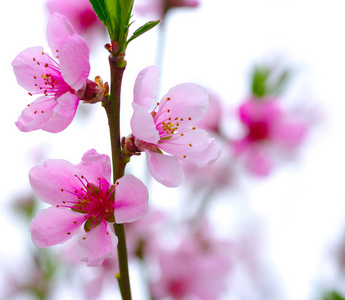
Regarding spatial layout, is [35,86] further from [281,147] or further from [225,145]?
[281,147]

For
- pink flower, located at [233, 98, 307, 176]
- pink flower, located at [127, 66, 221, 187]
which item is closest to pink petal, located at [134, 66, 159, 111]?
pink flower, located at [127, 66, 221, 187]

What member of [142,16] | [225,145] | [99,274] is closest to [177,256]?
[99,274]

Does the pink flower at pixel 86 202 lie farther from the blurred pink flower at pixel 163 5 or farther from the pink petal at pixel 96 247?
the blurred pink flower at pixel 163 5

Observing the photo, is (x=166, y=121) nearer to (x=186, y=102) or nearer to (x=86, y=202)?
(x=186, y=102)

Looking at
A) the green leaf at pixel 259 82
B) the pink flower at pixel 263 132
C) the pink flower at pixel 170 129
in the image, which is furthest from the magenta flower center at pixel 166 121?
the green leaf at pixel 259 82

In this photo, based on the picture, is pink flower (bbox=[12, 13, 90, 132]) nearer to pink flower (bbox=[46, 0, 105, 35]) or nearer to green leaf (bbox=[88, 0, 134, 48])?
green leaf (bbox=[88, 0, 134, 48])

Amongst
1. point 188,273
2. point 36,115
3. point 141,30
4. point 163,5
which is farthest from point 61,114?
point 188,273
